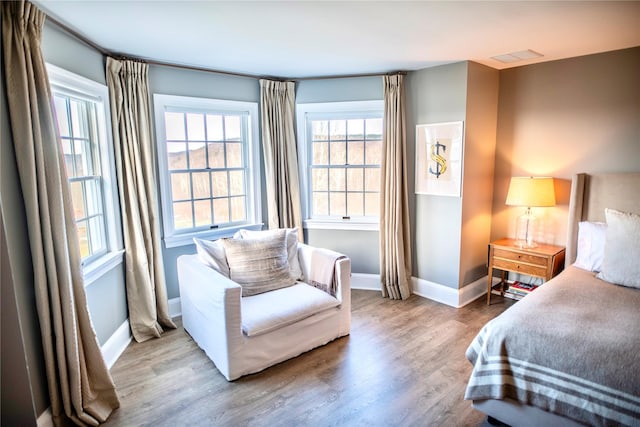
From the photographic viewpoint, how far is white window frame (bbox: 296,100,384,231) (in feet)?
13.3

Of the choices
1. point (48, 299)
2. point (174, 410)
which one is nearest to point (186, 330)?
point (174, 410)

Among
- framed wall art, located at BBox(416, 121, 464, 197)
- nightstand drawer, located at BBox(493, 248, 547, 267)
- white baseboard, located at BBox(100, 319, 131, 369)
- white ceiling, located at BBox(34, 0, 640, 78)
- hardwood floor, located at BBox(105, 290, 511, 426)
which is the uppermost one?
white ceiling, located at BBox(34, 0, 640, 78)

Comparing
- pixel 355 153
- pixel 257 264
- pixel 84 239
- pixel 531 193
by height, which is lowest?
pixel 257 264

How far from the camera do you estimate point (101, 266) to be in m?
2.78

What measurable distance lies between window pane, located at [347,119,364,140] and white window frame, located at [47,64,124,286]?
2.37 meters

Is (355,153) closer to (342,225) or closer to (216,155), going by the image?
(342,225)

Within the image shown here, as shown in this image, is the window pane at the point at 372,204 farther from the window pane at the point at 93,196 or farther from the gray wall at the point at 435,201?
the window pane at the point at 93,196

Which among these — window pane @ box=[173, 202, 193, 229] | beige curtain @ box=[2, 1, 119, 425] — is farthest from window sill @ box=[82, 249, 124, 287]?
window pane @ box=[173, 202, 193, 229]

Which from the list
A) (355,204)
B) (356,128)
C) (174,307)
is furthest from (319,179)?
(174,307)

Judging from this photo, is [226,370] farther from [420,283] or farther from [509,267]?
[509,267]

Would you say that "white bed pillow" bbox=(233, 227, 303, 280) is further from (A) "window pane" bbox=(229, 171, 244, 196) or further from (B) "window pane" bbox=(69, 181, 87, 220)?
(B) "window pane" bbox=(69, 181, 87, 220)

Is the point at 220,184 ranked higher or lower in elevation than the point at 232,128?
lower

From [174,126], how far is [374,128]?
6.84 feet

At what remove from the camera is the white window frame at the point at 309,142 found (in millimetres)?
4066
